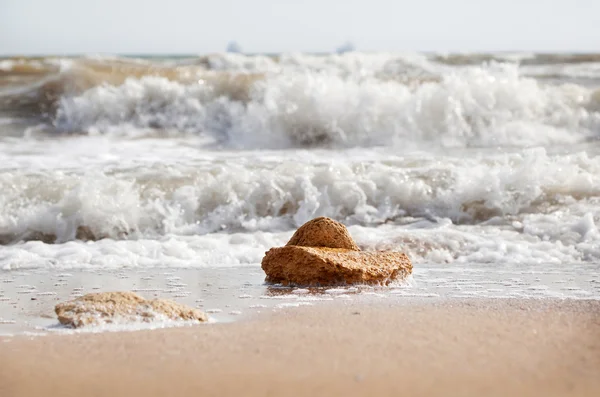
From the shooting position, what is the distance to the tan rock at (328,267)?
4254 millimetres

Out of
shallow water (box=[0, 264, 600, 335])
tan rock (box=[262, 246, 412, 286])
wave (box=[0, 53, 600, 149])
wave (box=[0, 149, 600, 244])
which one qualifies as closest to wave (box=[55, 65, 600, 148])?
wave (box=[0, 53, 600, 149])

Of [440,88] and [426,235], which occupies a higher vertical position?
[440,88]

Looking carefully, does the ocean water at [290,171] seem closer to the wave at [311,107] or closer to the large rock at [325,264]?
the wave at [311,107]

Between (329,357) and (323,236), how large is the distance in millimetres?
1804

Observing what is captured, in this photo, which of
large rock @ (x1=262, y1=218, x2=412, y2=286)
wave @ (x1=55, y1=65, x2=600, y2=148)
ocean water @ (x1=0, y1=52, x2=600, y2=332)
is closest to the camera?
large rock @ (x1=262, y1=218, x2=412, y2=286)

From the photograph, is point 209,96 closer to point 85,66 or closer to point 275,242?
point 85,66

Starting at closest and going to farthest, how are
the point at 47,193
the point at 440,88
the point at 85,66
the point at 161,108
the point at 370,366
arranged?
the point at 370,366 < the point at 47,193 < the point at 440,88 < the point at 161,108 < the point at 85,66

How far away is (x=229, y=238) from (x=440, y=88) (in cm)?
563

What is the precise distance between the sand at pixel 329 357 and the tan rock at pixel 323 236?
3.50 feet

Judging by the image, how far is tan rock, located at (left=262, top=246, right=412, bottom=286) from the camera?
425 centimetres

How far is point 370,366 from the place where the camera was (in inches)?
105

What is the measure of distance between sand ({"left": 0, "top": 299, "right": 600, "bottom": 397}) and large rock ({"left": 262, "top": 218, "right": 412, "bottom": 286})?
2.47 ft

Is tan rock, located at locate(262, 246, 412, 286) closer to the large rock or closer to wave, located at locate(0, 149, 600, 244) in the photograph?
the large rock

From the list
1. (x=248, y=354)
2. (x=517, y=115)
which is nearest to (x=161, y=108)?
(x=517, y=115)
